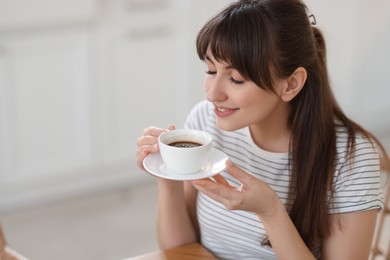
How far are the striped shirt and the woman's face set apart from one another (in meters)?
0.16

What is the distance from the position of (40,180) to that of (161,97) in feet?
2.05

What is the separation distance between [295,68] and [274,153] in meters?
0.24

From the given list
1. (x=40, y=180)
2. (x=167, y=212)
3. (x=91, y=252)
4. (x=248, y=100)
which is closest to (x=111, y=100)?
(x=40, y=180)

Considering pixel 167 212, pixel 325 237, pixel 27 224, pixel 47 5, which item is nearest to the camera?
pixel 325 237

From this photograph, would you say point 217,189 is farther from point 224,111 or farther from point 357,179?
point 357,179

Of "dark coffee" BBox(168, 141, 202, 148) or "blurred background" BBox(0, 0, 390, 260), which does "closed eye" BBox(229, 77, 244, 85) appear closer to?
"dark coffee" BBox(168, 141, 202, 148)

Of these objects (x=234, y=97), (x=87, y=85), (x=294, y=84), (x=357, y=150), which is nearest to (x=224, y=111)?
(x=234, y=97)

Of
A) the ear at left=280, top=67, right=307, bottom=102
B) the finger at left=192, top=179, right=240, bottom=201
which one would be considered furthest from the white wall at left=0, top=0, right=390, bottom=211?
the finger at left=192, top=179, right=240, bottom=201

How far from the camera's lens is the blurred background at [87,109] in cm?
282

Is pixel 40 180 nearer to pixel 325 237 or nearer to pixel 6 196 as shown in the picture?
pixel 6 196

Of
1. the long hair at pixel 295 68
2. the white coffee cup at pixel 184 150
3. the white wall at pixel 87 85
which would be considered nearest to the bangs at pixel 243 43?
the long hair at pixel 295 68

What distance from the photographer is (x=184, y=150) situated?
1371mm

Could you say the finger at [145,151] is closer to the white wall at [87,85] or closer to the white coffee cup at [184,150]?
the white coffee cup at [184,150]

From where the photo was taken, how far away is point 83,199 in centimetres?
316
